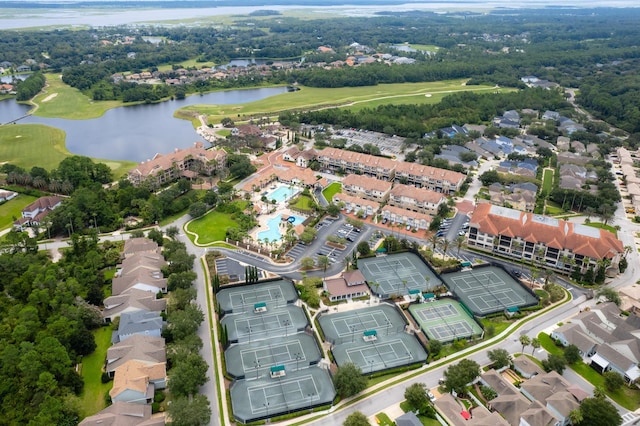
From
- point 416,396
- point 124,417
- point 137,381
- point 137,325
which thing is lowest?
point 137,325

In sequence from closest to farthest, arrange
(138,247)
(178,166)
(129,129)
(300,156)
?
(138,247) → (178,166) → (300,156) → (129,129)

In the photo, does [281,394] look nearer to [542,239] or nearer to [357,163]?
A: [542,239]

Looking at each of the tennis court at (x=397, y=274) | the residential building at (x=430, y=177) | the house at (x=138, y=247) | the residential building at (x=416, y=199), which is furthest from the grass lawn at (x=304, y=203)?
the house at (x=138, y=247)

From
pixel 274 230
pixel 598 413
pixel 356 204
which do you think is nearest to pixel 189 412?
pixel 598 413

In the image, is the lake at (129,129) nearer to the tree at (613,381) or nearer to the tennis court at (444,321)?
the tennis court at (444,321)

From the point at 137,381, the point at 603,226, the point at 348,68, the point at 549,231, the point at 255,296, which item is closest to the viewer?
the point at 137,381

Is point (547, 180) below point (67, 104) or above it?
above
